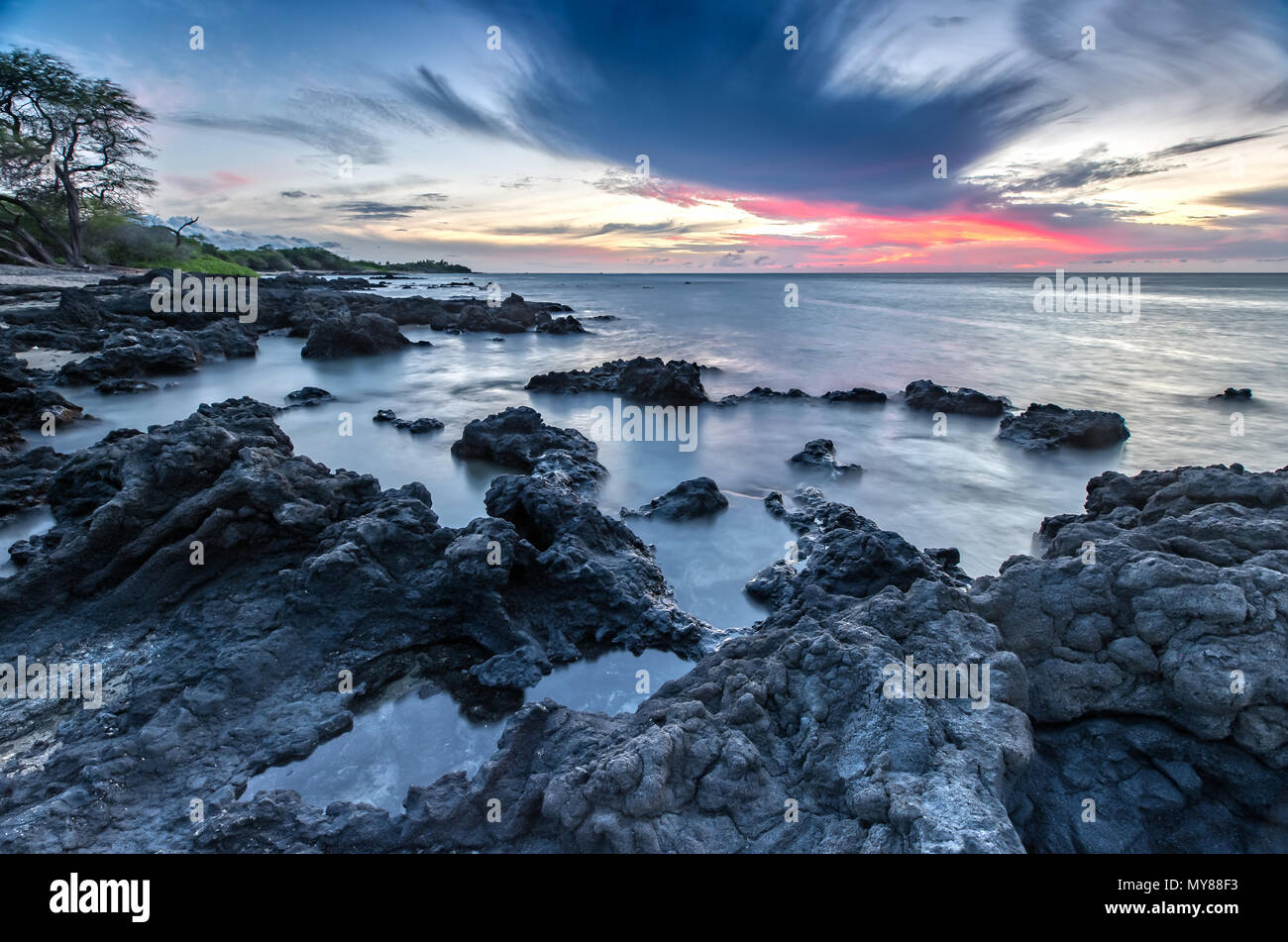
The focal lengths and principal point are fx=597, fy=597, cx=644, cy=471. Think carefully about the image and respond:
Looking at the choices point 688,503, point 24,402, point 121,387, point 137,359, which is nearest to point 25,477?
point 24,402

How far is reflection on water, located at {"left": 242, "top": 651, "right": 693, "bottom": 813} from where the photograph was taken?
3.88 metres

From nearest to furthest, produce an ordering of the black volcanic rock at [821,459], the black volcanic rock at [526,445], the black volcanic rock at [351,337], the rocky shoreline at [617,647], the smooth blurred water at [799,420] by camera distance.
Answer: the rocky shoreline at [617,647] < the smooth blurred water at [799,420] < the black volcanic rock at [526,445] < the black volcanic rock at [821,459] < the black volcanic rock at [351,337]

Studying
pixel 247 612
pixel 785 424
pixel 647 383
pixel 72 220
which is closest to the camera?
pixel 247 612

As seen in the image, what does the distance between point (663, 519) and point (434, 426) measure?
286 inches

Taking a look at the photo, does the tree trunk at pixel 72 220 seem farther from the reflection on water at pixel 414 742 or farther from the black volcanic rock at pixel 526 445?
the reflection on water at pixel 414 742

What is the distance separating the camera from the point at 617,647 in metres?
5.53

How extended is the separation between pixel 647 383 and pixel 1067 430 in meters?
9.70

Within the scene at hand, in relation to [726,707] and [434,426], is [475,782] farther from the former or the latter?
[434,426]

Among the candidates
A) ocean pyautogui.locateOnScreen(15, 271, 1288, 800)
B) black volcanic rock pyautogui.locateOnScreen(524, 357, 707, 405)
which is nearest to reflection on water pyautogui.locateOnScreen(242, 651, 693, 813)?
ocean pyautogui.locateOnScreen(15, 271, 1288, 800)

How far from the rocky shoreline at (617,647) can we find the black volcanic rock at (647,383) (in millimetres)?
9326

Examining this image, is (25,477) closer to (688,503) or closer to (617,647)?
(617,647)

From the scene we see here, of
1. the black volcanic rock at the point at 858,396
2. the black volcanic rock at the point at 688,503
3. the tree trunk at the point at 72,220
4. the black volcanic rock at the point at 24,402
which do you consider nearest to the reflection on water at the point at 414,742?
the black volcanic rock at the point at 688,503

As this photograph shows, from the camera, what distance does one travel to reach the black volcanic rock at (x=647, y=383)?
16.1m

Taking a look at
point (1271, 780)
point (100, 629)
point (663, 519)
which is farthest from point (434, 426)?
point (1271, 780)
